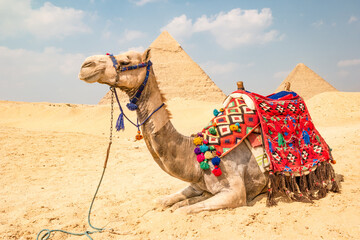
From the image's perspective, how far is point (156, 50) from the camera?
282 feet

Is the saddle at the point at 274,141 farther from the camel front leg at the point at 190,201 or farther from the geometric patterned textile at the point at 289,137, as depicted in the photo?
the camel front leg at the point at 190,201

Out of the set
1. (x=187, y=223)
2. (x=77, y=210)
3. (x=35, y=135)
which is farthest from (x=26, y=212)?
(x=35, y=135)

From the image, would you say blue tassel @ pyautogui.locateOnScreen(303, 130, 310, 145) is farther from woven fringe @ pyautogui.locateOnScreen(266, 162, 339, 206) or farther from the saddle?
woven fringe @ pyautogui.locateOnScreen(266, 162, 339, 206)

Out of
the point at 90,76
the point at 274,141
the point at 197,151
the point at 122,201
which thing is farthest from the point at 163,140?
the point at 122,201

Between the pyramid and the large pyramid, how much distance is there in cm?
1773

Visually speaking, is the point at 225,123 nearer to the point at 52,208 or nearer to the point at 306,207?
the point at 306,207

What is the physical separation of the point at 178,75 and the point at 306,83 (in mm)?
33356

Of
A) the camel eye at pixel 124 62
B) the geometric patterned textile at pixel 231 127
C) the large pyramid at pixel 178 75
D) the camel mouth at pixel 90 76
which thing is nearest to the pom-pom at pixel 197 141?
the geometric patterned textile at pixel 231 127

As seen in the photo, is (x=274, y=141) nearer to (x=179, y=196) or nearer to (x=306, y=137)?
(x=306, y=137)

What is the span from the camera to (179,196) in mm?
3459

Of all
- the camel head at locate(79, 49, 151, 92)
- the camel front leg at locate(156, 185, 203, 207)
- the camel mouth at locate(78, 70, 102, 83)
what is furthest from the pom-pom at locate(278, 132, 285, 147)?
the camel mouth at locate(78, 70, 102, 83)

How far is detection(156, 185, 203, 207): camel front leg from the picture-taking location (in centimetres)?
341

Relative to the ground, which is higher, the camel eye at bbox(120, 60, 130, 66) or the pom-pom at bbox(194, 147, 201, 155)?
the camel eye at bbox(120, 60, 130, 66)

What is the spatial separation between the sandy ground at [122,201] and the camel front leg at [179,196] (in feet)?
0.53
